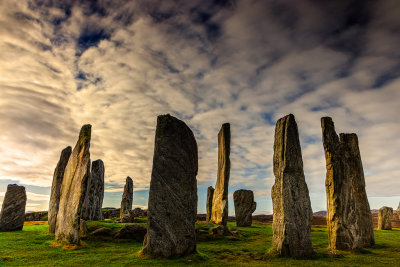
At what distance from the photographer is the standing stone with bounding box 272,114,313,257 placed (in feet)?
31.5

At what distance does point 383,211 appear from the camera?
2292 centimetres

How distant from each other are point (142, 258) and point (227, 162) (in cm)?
1172

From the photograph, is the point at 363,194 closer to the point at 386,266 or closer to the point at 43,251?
the point at 386,266

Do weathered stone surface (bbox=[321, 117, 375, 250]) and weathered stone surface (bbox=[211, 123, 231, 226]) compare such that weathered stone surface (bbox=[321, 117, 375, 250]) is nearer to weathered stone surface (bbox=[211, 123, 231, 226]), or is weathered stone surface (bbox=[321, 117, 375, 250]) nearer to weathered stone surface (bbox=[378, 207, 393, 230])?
weathered stone surface (bbox=[211, 123, 231, 226])

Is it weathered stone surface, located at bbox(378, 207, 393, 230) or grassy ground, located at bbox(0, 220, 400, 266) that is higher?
weathered stone surface, located at bbox(378, 207, 393, 230)

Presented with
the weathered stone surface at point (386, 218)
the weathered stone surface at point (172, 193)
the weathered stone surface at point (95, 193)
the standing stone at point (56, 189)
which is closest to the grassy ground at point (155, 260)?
the weathered stone surface at point (172, 193)

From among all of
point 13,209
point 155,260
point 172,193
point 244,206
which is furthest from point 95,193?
point 155,260

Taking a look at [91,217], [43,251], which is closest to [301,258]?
[43,251]

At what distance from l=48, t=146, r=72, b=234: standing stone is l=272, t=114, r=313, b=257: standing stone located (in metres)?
12.5

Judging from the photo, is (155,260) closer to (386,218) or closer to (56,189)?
(56,189)

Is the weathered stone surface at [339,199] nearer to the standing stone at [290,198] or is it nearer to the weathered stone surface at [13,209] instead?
the standing stone at [290,198]

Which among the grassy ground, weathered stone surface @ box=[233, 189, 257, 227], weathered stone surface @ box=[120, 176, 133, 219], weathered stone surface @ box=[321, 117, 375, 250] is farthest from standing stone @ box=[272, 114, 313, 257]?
weathered stone surface @ box=[120, 176, 133, 219]

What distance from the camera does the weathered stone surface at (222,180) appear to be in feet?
61.4

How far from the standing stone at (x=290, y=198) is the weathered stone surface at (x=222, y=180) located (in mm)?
8718
